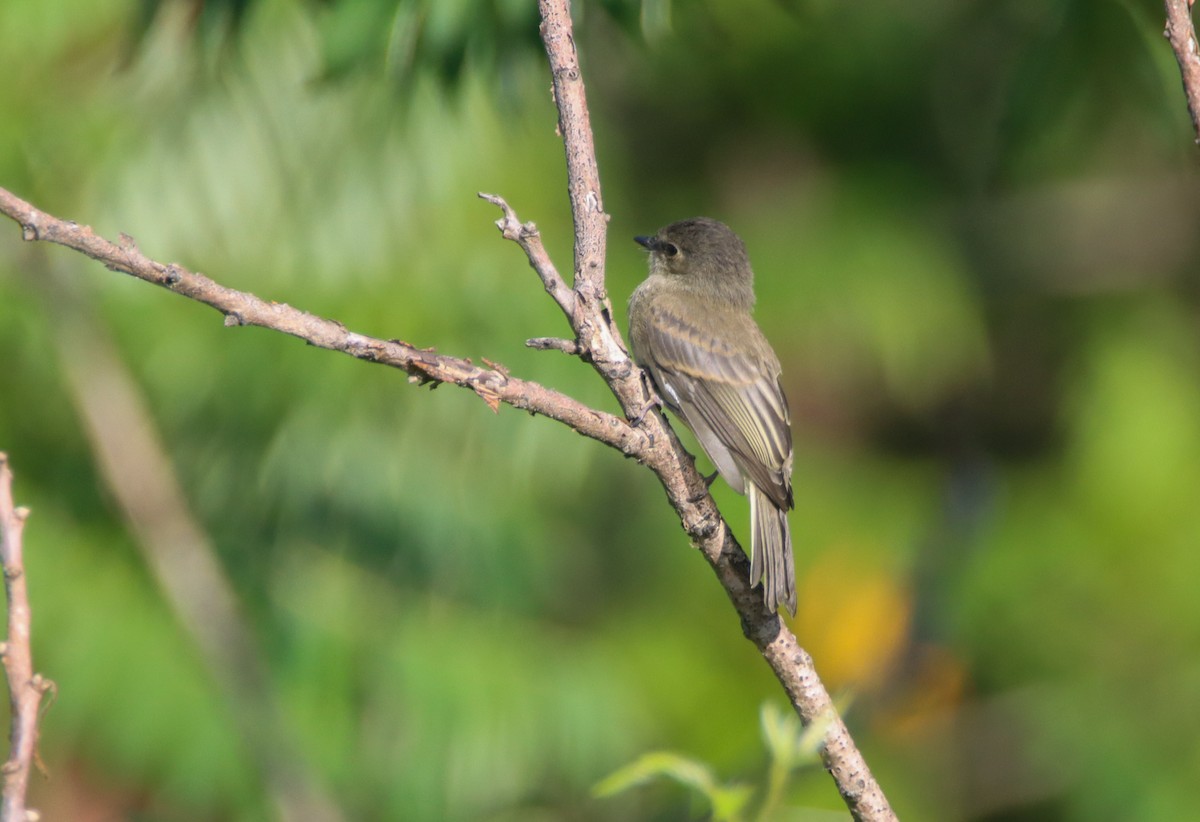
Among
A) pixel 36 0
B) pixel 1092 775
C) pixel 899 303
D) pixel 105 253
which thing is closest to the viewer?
pixel 105 253

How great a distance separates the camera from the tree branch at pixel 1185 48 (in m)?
2.04

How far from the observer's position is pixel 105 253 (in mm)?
1858

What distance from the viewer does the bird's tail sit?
10.0 ft

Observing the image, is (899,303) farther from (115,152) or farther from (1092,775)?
(115,152)

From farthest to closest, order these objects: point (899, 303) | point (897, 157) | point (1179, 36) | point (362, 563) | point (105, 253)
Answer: point (897, 157)
point (899, 303)
point (362, 563)
point (1179, 36)
point (105, 253)

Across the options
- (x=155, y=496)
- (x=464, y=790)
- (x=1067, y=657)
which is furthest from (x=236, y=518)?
(x=1067, y=657)

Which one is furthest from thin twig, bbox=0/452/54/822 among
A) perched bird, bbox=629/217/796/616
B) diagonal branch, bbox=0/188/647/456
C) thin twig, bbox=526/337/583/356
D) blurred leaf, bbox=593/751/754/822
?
perched bird, bbox=629/217/796/616

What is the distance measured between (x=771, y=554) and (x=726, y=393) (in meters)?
1.00

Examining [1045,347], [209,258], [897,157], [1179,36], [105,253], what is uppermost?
[897,157]

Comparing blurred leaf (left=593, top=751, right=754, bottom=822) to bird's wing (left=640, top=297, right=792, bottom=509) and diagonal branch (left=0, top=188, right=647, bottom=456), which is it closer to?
diagonal branch (left=0, top=188, right=647, bottom=456)

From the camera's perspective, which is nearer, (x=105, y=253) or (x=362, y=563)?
(x=105, y=253)

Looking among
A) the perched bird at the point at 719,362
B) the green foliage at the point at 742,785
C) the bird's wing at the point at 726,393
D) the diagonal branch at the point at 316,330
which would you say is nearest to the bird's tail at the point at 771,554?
the perched bird at the point at 719,362

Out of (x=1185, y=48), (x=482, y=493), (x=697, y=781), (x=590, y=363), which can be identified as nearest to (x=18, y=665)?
(x=697, y=781)

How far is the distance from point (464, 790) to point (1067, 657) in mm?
3055
